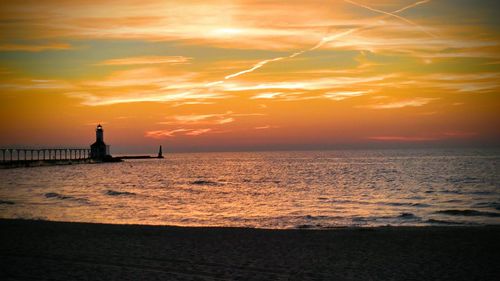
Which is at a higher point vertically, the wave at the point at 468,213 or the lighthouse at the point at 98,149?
the lighthouse at the point at 98,149

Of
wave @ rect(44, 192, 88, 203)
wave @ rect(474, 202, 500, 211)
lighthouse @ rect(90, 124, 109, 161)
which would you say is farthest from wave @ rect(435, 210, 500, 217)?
lighthouse @ rect(90, 124, 109, 161)

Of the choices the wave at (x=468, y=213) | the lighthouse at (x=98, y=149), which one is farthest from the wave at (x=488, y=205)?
the lighthouse at (x=98, y=149)

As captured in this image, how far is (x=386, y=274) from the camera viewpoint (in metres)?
13.4

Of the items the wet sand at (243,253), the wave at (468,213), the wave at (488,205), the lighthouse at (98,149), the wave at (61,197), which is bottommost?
the wave at (488,205)

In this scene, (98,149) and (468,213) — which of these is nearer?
(468,213)

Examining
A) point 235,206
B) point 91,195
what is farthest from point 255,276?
point 91,195

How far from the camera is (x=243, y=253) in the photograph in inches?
643

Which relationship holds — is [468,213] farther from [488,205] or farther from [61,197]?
[61,197]

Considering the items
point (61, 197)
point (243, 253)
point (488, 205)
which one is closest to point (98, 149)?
point (61, 197)

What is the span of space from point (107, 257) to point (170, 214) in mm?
17822

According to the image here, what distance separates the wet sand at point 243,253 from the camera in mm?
13203

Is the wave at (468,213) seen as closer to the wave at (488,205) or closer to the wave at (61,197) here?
the wave at (488,205)

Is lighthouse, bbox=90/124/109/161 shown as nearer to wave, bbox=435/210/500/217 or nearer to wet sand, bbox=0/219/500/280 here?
wave, bbox=435/210/500/217

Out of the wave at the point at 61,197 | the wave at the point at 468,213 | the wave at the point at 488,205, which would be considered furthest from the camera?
the wave at the point at 61,197
